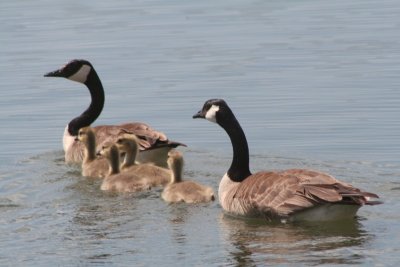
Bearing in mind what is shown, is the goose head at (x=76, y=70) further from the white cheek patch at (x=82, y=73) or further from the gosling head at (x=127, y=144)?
the gosling head at (x=127, y=144)

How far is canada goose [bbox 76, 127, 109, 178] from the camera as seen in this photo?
16.8 meters

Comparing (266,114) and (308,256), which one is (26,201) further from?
(266,114)

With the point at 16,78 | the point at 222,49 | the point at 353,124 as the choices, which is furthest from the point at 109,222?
the point at 222,49

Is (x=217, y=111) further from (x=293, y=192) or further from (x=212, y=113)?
(x=293, y=192)

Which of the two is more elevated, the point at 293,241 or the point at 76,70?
the point at 76,70

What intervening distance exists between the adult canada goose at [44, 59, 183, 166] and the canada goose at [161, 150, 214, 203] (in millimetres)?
1940

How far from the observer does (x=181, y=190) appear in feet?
47.9

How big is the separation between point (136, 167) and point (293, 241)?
369 centimetres

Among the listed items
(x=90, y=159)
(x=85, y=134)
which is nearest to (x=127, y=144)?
(x=90, y=159)

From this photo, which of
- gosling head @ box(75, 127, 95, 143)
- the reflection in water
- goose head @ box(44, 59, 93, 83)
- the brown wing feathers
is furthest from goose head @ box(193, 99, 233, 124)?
goose head @ box(44, 59, 93, 83)

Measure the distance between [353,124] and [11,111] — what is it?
5966 mm

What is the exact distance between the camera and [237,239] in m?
13.0

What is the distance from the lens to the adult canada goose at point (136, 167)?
15.6 m

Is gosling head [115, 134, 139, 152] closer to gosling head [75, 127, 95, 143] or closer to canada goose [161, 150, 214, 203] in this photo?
gosling head [75, 127, 95, 143]
